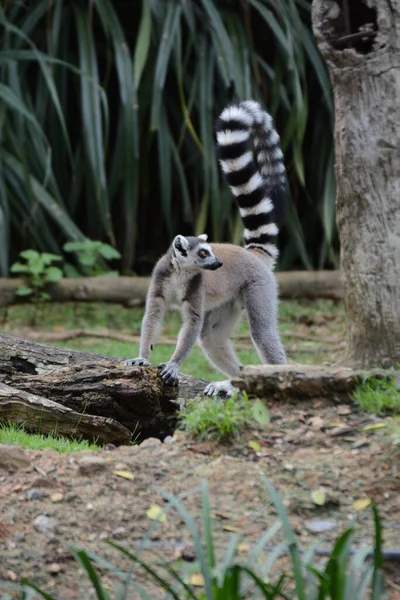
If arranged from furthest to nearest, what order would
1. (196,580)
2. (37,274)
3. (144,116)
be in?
(144,116), (37,274), (196,580)

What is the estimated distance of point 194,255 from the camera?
525 cm

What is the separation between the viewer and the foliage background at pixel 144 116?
927 cm

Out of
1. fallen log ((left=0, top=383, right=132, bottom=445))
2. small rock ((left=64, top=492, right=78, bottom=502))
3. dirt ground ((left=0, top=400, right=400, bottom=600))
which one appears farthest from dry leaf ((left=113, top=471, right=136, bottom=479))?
fallen log ((left=0, top=383, right=132, bottom=445))

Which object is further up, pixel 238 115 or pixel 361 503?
pixel 238 115

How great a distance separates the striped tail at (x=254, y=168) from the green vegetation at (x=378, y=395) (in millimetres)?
2415

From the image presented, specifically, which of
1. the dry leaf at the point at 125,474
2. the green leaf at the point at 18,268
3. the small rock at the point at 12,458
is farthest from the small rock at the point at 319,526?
the green leaf at the point at 18,268

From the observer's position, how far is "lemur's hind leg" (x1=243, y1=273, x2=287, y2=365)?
17.7 feet

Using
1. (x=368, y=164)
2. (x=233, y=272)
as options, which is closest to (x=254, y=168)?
(x=233, y=272)

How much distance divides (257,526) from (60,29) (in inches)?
316

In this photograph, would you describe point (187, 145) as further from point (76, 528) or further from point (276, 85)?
point (76, 528)

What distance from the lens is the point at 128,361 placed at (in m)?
4.89

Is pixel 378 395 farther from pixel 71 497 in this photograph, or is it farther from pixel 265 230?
pixel 265 230

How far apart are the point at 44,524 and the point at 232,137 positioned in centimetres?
320

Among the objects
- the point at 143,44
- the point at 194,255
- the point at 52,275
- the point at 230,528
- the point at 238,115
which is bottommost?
the point at 230,528
